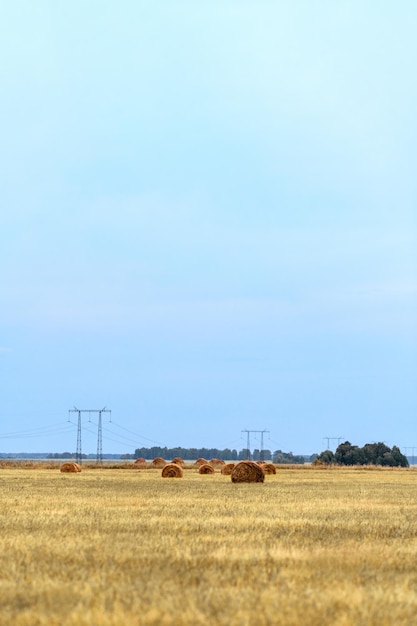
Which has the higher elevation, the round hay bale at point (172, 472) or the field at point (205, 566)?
the round hay bale at point (172, 472)

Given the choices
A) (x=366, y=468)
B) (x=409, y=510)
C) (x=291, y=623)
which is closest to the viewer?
(x=291, y=623)

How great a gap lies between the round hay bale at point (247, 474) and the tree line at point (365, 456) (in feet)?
306

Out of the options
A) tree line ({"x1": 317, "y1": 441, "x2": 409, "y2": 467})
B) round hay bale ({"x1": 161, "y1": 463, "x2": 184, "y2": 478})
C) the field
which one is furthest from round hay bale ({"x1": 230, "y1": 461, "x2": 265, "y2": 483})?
tree line ({"x1": 317, "y1": 441, "x2": 409, "y2": 467})

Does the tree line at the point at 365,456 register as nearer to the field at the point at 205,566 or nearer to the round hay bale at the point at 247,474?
the round hay bale at the point at 247,474

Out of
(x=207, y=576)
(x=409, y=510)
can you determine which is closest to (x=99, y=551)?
(x=207, y=576)

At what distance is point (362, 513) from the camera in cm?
2370

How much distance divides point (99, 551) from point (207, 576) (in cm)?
282

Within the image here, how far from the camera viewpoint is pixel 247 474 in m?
41.7

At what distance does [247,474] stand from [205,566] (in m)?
28.9

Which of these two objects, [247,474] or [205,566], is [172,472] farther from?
[205,566]

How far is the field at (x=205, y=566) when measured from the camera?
973cm

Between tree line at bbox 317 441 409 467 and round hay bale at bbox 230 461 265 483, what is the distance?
9320 centimetres

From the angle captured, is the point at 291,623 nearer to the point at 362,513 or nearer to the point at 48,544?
the point at 48,544

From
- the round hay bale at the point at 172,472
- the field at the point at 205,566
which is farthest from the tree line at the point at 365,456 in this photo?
the field at the point at 205,566
